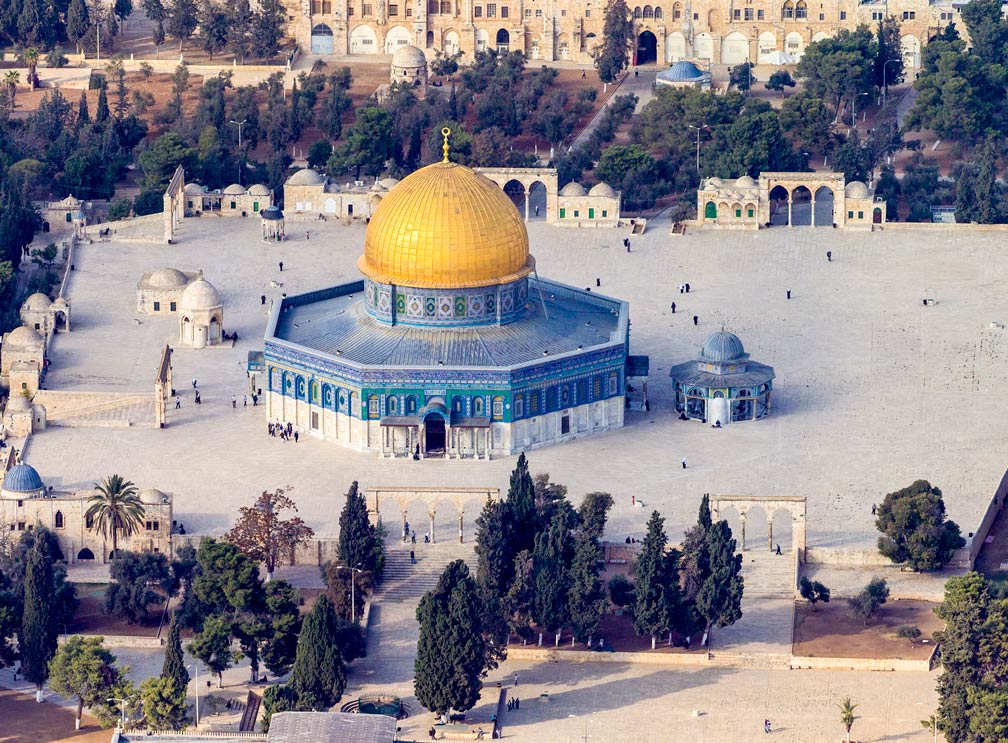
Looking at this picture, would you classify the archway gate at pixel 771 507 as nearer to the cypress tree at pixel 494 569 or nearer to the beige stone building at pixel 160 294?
the cypress tree at pixel 494 569

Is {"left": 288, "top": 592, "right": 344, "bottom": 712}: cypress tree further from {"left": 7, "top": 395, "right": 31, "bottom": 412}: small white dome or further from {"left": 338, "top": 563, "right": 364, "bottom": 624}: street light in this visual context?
{"left": 7, "top": 395, "right": 31, "bottom": 412}: small white dome

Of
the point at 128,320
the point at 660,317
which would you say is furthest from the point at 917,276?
the point at 128,320

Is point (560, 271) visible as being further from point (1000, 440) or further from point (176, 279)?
point (1000, 440)

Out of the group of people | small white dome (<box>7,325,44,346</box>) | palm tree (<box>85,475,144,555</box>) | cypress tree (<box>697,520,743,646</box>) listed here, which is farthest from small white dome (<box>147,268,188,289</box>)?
cypress tree (<box>697,520,743,646</box>)

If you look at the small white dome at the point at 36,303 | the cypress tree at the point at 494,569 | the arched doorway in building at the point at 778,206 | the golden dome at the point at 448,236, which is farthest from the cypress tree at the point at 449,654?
the arched doorway in building at the point at 778,206

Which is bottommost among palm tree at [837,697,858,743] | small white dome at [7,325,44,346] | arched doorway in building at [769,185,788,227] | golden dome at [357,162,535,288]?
palm tree at [837,697,858,743]
